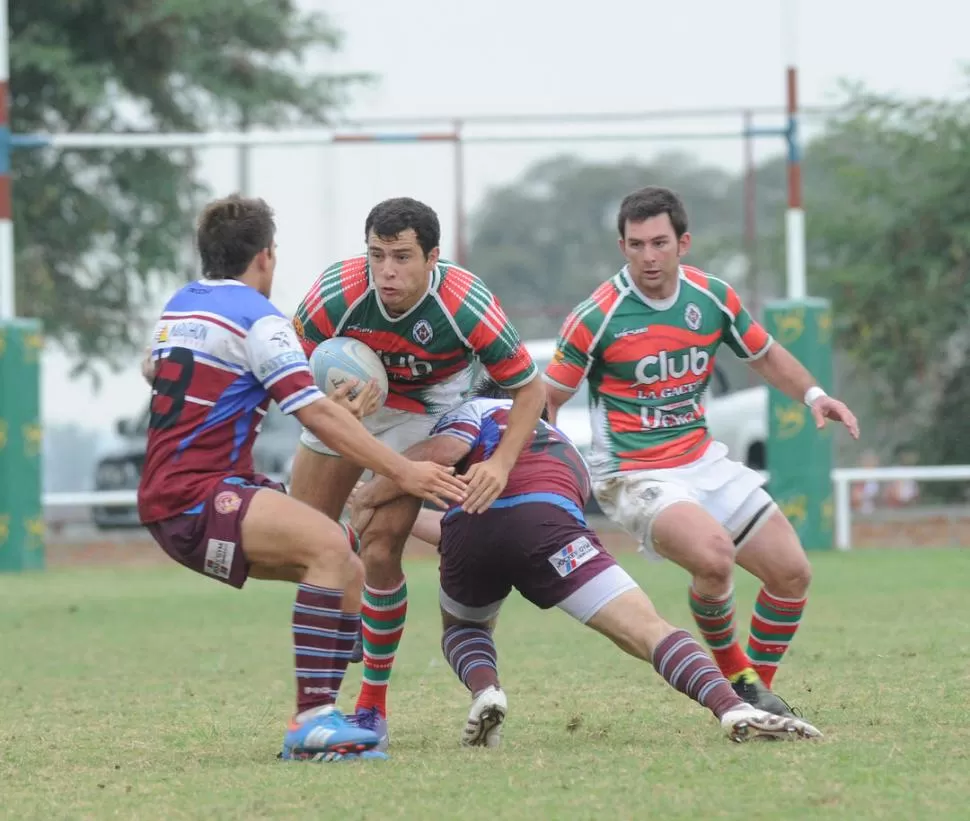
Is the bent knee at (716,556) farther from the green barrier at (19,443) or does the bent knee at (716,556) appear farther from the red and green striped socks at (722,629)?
the green barrier at (19,443)

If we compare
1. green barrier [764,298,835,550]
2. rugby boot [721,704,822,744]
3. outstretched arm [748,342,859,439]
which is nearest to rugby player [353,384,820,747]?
rugby boot [721,704,822,744]

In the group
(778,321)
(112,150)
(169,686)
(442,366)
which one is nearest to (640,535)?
(442,366)

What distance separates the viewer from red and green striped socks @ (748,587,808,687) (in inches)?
274

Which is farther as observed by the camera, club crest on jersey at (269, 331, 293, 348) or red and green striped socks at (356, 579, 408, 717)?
red and green striped socks at (356, 579, 408, 717)

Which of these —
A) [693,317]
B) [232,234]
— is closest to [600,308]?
[693,317]

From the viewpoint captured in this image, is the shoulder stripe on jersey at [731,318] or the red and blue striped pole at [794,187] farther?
the red and blue striped pole at [794,187]

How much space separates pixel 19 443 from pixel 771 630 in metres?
10.9

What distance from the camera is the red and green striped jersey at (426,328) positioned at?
634cm

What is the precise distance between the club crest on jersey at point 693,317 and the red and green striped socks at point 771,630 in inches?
41.5

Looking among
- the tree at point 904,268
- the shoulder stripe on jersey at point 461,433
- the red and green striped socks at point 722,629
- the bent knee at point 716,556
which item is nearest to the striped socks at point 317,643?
the shoulder stripe on jersey at point 461,433

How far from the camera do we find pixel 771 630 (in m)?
6.97

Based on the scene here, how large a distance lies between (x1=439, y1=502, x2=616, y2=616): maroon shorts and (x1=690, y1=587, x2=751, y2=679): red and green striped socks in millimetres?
750

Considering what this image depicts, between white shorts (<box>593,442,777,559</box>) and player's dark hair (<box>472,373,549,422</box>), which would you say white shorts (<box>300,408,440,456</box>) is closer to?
player's dark hair (<box>472,373,549,422</box>)

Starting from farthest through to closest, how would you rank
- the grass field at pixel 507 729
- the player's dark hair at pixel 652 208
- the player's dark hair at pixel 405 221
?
the player's dark hair at pixel 652 208 → the player's dark hair at pixel 405 221 → the grass field at pixel 507 729
